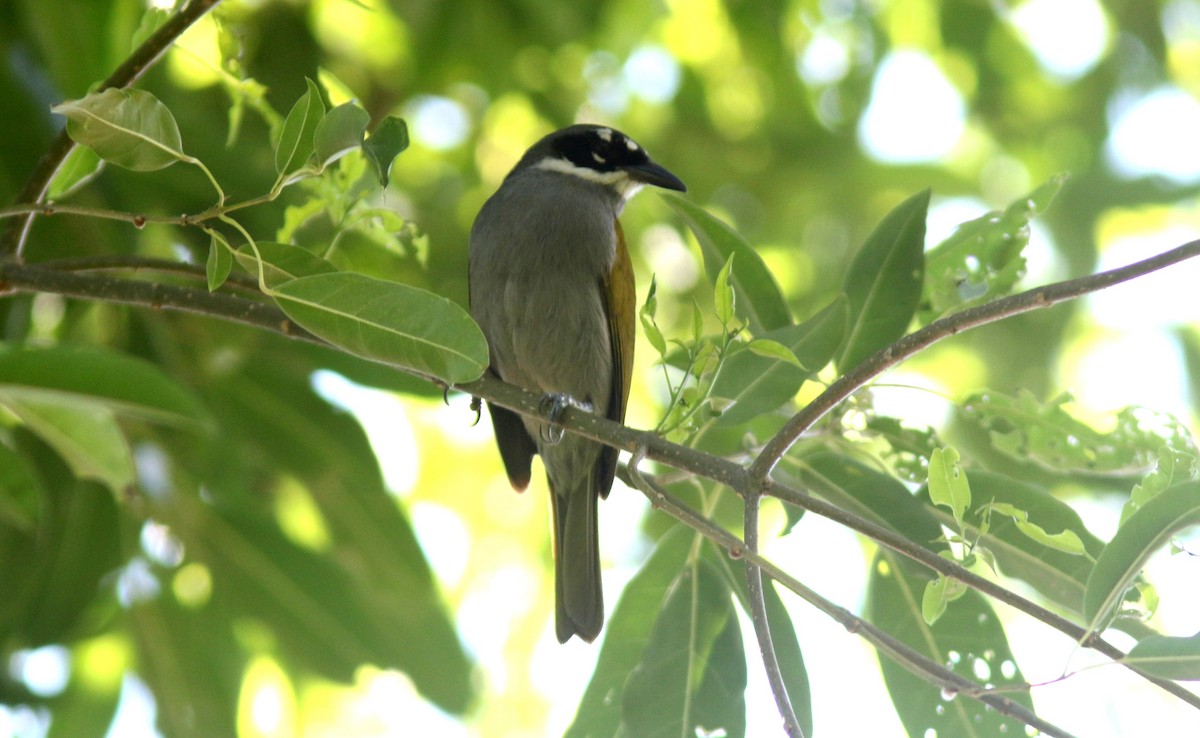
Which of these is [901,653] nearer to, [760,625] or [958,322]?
[760,625]

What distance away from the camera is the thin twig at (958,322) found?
1828 mm

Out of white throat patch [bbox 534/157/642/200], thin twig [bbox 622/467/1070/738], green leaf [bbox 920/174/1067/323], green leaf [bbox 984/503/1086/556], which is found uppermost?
white throat patch [bbox 534/157/642/200]

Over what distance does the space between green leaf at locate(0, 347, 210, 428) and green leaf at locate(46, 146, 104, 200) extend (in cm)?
56

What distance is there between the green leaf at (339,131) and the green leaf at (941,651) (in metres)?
1.69

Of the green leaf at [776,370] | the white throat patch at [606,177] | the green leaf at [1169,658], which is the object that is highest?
the white throat patch at [606,177]

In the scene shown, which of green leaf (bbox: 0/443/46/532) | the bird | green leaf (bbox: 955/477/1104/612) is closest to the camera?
green leaf (bbox: 955/477/1104/612)

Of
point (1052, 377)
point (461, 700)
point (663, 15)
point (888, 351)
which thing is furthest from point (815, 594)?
point (1052, 377)

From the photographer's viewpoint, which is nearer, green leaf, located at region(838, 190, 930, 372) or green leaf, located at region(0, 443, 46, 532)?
green leaf, located at region(838, 190, 930, 372)

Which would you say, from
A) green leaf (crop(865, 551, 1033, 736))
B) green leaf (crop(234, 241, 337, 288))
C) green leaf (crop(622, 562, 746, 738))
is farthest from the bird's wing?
green leaf (crop(234, 241, 337, 288))

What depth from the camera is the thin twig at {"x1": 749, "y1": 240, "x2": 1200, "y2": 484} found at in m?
1.83

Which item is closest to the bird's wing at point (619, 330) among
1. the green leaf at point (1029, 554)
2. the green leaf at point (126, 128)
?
the green leaf at point (1029, 554)

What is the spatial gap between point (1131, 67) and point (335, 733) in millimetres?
5832

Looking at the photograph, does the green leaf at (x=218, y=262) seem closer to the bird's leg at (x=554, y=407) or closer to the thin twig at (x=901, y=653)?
the bird's leg at (x=554, y=407)

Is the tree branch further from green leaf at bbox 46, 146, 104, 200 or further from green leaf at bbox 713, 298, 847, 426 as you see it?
green leaf at bbox 713, 298, 847, 426
